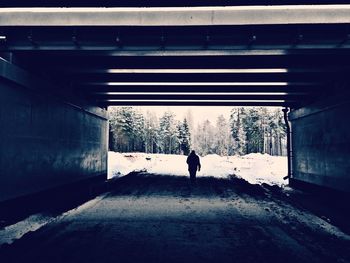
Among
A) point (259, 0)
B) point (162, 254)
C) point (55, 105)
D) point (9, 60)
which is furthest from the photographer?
point (55, 105)

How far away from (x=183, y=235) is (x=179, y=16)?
17.7 ft

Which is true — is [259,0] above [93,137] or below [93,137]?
above

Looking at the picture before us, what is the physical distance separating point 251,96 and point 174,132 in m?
78.2

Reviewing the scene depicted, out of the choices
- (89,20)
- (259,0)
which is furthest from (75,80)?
(259,0)

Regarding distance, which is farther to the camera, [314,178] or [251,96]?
[251,96]

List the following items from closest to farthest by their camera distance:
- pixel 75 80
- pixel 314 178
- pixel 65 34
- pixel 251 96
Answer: pixel 65 34 → pixel 75 80 → pixel 314 178 → pixel 251 96

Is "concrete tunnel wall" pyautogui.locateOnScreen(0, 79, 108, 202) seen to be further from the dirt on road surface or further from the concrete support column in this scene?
the dirt on road surface

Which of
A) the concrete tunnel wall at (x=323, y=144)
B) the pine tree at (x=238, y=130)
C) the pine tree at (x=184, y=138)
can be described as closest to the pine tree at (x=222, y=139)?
the pine tree at (x=238, y=130)

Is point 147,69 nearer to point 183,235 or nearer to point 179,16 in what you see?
point 179,16

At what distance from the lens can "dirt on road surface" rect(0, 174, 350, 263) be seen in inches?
235

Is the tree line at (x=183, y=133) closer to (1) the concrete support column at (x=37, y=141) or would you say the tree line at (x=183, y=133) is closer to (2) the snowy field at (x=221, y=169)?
(2) the snowy field at (x=221, y=169)

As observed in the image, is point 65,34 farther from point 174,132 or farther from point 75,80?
point 174,132

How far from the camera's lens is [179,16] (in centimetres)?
869

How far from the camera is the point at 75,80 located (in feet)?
50.3
